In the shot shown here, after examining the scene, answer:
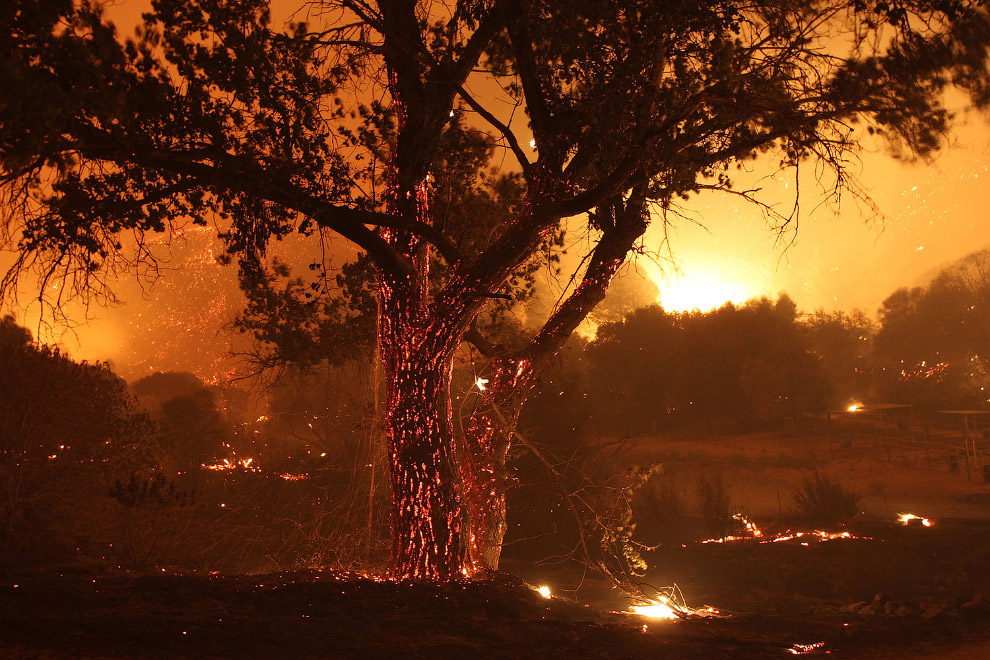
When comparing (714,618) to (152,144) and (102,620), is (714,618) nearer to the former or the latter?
(102,620)

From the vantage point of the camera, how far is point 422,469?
227 inches

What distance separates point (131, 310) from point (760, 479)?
57712mm

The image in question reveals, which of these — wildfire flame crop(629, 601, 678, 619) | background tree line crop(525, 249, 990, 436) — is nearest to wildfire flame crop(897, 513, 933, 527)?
background tree line crop(525, 249, 990, 436)

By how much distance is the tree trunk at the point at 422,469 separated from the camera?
5746 millimetres

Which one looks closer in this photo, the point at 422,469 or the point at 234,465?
the point at 422,469

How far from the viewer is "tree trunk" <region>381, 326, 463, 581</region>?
5.75 m

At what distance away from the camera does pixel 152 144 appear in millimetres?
4992

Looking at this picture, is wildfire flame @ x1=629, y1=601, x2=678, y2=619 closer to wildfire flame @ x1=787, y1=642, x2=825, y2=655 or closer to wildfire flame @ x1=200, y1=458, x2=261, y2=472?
wildfire flame @ x1=787, y1=642, x2=825, y2=655

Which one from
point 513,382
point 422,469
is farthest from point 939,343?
point 422,469

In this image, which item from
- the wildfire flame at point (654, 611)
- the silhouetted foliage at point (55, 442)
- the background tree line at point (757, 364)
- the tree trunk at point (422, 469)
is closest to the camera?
the tree trunk at point (422, 469)

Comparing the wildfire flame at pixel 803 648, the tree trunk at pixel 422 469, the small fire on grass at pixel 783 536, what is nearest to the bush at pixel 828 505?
the small fire on grass at pixel 783 536

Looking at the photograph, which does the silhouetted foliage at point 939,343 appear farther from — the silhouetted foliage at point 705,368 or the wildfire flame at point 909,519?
the wildfire flame at point 909,519

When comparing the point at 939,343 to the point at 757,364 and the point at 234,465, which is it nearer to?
the point at 757,364

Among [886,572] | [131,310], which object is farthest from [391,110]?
[131,310]
